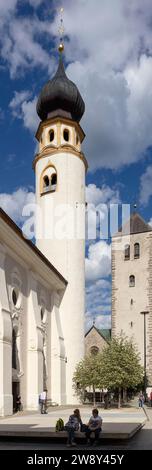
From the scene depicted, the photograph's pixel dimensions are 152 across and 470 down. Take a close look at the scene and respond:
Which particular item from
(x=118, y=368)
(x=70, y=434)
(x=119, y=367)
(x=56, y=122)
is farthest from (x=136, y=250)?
(x=70, y=434)

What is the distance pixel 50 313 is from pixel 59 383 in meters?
4.71

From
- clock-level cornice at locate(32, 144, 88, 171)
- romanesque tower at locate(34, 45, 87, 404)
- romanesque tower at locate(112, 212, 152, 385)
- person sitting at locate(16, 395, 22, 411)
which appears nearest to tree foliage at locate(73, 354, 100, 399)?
romanesque tower at locate(34, 45, 87, 404)

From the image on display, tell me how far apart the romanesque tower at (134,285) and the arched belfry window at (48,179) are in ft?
64.3

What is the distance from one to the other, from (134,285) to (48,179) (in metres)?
20.2

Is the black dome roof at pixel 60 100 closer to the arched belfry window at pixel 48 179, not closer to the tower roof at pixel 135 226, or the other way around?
the arched belfry window at pixel 48 179

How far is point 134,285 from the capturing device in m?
59.9

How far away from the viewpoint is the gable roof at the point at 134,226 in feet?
205

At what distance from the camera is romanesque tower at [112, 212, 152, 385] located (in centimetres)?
5672

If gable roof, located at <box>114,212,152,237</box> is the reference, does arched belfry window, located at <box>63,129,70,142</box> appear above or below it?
above

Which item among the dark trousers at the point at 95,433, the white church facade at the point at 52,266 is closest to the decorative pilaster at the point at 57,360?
the white church facade at the point at 52,266

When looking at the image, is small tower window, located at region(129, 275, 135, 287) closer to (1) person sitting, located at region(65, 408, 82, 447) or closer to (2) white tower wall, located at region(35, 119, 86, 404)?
(2) white tower wall, located at region(35, 119, 86, 404)

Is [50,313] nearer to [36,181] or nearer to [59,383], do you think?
[59,383]

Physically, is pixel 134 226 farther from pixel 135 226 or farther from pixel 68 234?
pixel 68 234

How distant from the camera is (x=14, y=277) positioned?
29.7 m
